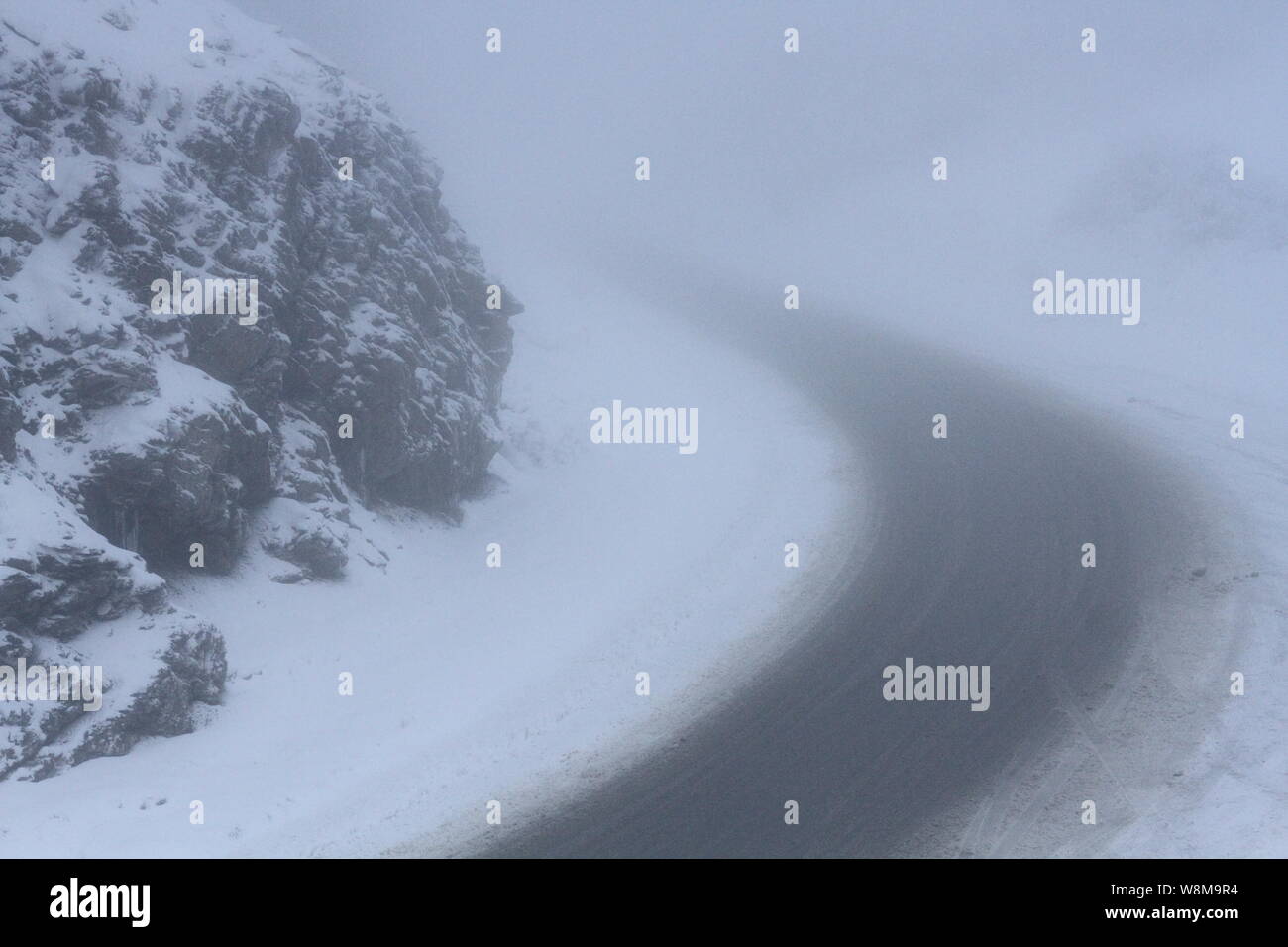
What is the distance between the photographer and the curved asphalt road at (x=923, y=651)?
11.9m

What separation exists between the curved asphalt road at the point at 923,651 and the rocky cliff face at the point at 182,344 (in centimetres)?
730

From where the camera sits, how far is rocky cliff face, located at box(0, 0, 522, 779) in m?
13.8

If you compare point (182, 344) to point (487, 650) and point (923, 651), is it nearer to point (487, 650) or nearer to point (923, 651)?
point (487, 650)

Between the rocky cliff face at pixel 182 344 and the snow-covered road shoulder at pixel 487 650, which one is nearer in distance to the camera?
the snow-covered road shoulder at pixel 487 650

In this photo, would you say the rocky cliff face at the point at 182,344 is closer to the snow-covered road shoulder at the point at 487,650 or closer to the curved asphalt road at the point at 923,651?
the snow-covered road shoulder at the point at 487,650

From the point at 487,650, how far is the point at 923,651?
7.74 m

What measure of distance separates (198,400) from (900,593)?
13.3 m

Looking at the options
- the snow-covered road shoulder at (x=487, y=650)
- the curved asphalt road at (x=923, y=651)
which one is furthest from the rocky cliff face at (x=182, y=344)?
the curved asphalt road at (x=923, y=651)

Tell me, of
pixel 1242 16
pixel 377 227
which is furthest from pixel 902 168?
pixel 377 227

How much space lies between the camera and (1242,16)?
64.9 m

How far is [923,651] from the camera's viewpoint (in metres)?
15.5

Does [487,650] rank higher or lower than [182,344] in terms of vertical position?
lower

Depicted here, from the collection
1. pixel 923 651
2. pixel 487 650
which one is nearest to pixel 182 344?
pixel 487 650

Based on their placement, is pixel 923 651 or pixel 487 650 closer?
pixel 923 651
